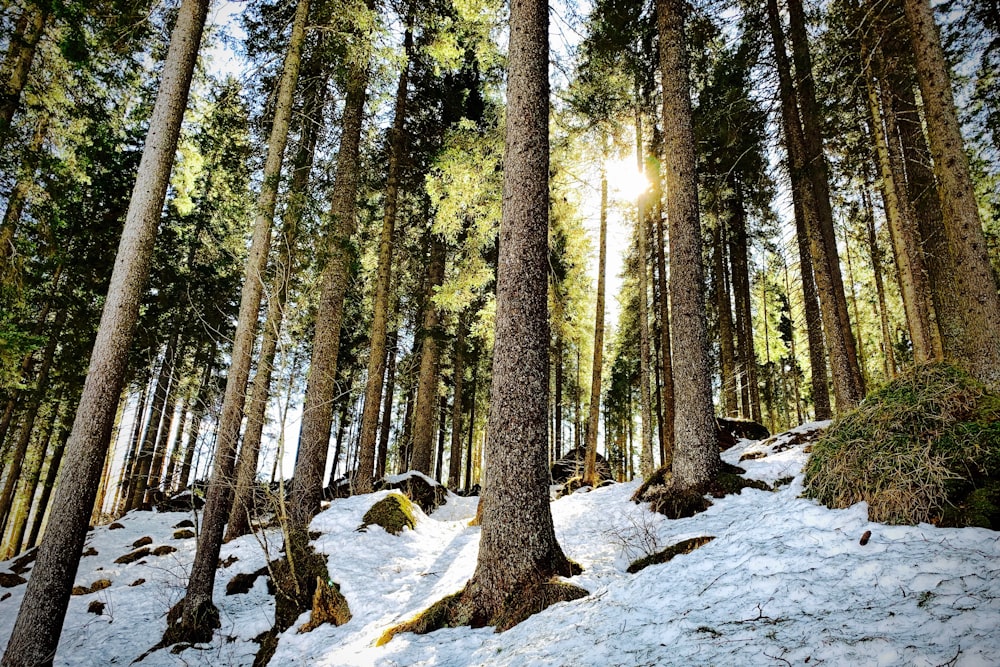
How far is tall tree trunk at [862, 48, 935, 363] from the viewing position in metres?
9.02

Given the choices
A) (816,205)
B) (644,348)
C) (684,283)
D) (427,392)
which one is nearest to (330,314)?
(427,392)

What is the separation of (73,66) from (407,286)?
31.1ft

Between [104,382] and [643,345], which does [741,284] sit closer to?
[643,345]

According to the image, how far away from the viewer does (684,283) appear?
24.1 feet

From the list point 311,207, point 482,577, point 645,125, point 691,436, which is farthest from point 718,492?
point 645,125

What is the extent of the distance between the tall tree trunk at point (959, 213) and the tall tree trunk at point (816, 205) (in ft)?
12.8

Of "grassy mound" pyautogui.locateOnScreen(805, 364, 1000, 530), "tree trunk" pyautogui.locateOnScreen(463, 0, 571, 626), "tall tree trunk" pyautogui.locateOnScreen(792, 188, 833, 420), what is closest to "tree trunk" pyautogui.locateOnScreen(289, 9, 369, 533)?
"tree trunk" pyautogui.locateOnScreen(463, 0, 571, 626)

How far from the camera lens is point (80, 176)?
9.86 m

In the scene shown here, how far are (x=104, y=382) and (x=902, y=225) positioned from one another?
556 inches

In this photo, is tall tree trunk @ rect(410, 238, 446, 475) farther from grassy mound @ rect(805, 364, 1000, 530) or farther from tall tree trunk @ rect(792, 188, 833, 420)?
grassy mound @ rect(805, 364, 1000, 530)

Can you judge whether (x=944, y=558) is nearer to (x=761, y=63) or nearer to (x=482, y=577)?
(x=482, y=577)

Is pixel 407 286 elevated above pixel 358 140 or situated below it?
below

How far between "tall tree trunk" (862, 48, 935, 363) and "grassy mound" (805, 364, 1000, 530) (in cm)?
611

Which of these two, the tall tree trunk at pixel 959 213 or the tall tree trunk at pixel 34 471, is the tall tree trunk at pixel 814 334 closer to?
the tall tree trunk at pixel 959 213
